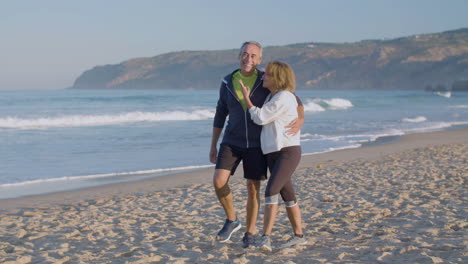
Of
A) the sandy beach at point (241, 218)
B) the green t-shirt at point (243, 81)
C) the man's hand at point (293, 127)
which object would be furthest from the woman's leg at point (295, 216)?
the green t-shirt at point (243, 81)

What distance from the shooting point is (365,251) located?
4234 millimetres

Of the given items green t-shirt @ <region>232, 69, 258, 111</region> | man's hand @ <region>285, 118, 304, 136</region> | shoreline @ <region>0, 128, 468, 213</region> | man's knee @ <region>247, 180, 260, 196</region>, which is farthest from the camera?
shoreline @ <region>0, 128, 468, 213</region>

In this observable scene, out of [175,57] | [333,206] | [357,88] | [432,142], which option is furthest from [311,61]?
[333,206]

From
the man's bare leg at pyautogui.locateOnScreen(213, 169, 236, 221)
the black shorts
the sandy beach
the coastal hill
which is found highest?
the coastal hill

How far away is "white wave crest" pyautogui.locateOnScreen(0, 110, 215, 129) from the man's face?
18.8m

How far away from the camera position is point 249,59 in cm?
420

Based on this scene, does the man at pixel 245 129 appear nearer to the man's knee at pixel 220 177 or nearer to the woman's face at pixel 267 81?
the man's knee at pixel 220 177

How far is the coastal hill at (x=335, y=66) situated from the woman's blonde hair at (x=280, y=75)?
4408 inches

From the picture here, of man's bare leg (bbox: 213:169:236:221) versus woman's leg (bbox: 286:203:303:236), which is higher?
man's bare leg (bbox: 213:169:236:221)

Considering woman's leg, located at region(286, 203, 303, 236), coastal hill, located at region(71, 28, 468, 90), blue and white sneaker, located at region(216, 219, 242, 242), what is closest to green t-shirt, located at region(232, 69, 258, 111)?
woman's leg, located at region(286, 203, 303, 236)

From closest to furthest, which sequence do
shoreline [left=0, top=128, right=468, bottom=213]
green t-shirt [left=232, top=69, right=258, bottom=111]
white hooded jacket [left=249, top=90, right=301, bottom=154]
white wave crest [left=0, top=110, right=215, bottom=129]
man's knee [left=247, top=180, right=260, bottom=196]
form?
white hooded jacket [left=249, top=90, right=301, bottom=154], green t-shirt [left=232, top=69, right=258, bottom=111], man's knee [left=247, top=180, right=260, bottom=196], shoreline [left=0, top=128, right=468, bottom=213], white wave crest [left=0, top=110, right=215, bottom=129]

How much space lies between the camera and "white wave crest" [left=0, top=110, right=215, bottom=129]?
75.8ft

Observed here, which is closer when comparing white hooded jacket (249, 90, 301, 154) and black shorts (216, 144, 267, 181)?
white hooded jacket (249, 90, 301, 154)

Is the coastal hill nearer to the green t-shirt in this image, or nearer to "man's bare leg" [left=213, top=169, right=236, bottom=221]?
"man's bare leg" [left=213, top=169, right=236, bottom=221]
